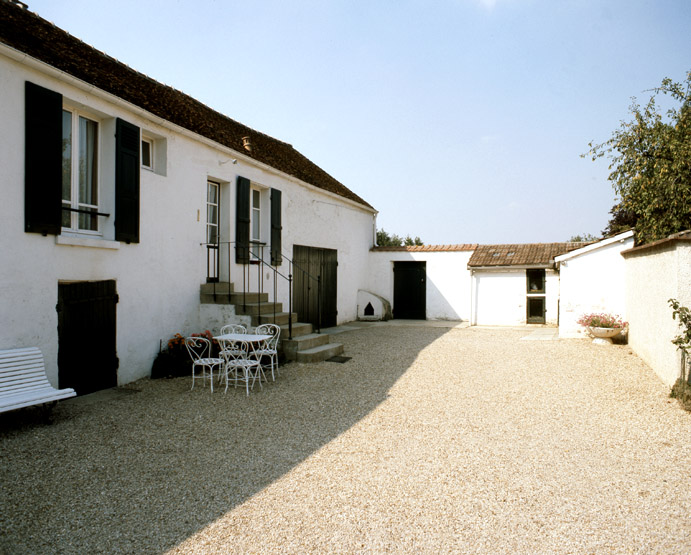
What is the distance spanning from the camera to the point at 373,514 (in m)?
3.18

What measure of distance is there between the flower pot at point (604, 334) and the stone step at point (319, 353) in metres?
5.99

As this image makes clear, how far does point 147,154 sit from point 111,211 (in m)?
1.49

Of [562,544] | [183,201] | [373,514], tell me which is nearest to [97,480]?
[373,514]

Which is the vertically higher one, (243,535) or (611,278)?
(611,278)

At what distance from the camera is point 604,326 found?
10836mm

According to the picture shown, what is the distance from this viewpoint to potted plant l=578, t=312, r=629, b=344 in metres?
10.7

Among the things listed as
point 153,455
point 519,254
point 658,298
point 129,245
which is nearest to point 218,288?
point 129,245

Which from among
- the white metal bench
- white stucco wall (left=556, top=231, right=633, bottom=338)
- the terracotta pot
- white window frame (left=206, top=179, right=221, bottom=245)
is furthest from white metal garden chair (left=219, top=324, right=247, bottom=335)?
white stucco wall (left=556, top=231, right=633, bottom=338)

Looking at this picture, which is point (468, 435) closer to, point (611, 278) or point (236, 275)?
point (236, 275)

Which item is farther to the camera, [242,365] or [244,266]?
[244,266]

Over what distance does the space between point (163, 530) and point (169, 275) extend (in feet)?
17.4

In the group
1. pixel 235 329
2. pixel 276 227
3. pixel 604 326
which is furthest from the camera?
pixel 604 326

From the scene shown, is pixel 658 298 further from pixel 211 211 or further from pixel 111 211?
pixel 111 211

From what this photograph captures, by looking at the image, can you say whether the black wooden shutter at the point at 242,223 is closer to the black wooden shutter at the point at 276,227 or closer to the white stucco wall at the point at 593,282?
the black wooden shutter at the point at 276,227
